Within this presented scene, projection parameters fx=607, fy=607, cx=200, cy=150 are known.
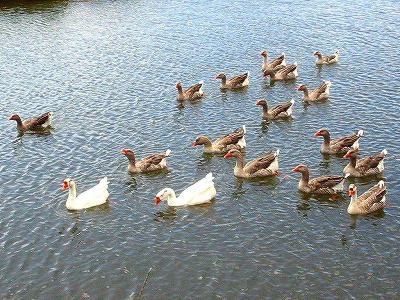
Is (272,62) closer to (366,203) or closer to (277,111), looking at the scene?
(277,111)

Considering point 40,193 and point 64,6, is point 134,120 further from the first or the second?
point 64,6

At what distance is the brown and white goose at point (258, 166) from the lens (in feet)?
104

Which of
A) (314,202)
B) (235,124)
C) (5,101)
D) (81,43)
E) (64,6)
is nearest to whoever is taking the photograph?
(314,202)

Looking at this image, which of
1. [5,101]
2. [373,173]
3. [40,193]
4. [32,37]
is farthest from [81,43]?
[373,173]

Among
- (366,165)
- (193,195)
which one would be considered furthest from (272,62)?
(193,195)

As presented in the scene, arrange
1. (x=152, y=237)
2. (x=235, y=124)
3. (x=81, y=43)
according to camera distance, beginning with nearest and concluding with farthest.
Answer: (x=152, y=237) < (x=235, y=124) < (x=81, y=43)

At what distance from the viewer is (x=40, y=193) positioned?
30.8m

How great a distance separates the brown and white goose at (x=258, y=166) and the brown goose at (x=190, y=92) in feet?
37.3

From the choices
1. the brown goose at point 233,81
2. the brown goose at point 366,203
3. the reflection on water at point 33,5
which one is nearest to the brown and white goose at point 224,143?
the brown goose at point 366,203

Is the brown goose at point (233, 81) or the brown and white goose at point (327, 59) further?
the brown and white goose at point (327, 59)

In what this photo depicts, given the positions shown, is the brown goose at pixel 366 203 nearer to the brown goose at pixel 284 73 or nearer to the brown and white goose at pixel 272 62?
the brown goose at pixel 284 73

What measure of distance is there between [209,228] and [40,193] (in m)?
9.47

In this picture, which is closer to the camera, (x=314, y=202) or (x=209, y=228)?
(x=209, y=228)

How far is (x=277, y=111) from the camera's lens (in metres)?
38.7
